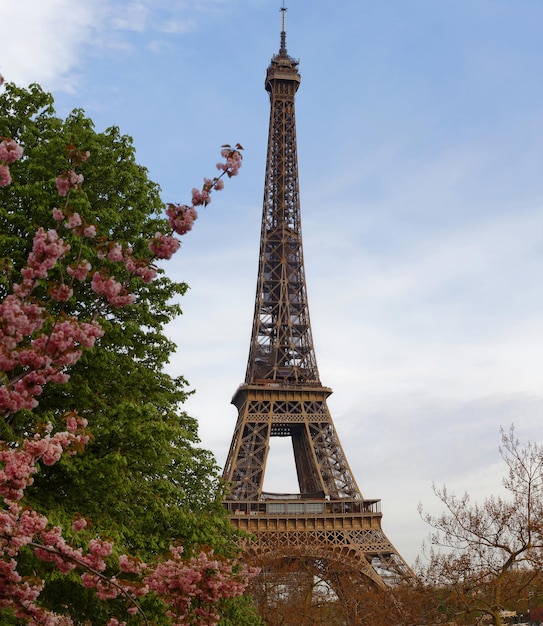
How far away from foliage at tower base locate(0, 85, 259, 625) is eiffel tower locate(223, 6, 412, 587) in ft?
90.9

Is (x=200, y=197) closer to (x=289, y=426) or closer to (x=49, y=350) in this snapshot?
(x=49, y=350)

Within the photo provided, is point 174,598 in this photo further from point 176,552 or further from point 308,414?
point 308,414

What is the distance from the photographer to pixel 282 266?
212 ft

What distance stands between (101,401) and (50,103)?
328 inches

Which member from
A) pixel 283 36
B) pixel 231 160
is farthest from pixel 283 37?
pixel 231 160

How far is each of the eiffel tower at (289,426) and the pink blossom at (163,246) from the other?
37.1 m

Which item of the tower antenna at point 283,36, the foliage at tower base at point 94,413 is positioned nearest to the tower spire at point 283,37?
the tower antenna at point 283,36

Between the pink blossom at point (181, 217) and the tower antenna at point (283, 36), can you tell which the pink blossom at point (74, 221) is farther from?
the tower antenna at point (283, 36)

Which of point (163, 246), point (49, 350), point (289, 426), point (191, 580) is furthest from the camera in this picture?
point (289, 426)

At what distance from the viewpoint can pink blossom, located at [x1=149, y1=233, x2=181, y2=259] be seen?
9906 millimetres

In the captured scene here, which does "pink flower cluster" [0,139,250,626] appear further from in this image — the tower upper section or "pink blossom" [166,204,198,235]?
the tower upper section

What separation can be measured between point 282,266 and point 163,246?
5490 cm

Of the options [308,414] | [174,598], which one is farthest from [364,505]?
[174,598]

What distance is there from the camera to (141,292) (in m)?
20.1
